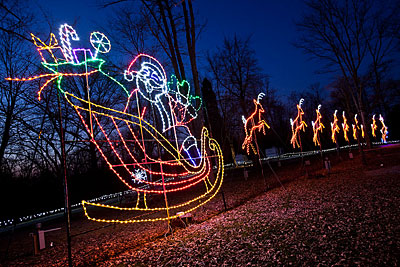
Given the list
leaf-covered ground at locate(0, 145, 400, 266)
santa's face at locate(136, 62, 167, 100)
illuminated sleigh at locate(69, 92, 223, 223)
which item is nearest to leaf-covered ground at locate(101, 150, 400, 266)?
leaf-covered ground at locate(0, 145, 400, 266)

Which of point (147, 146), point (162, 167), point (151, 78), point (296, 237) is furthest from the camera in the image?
point (147, 146)

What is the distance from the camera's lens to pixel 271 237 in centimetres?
468

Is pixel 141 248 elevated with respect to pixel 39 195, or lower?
lower

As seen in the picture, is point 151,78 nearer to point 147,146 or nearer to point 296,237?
point 296,237

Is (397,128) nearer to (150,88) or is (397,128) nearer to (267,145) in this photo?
(267,145)

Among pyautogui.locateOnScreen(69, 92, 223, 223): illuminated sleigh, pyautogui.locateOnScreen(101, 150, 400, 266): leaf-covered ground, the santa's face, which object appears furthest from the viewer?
the santa's face

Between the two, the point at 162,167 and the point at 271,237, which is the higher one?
the point at 162,167

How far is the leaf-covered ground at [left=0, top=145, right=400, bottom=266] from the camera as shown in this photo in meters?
3.75

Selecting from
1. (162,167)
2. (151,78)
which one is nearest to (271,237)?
(151,78)

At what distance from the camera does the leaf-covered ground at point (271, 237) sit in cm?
375

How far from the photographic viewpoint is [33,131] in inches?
485

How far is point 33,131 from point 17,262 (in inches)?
323

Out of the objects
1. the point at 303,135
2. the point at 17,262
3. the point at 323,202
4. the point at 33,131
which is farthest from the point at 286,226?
the point at 303,135

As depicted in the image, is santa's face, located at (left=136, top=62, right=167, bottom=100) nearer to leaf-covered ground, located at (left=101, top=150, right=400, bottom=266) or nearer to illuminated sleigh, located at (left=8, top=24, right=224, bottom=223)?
illuminated sleigh, located at (left=8, top=24, right=224, bottom=223)
